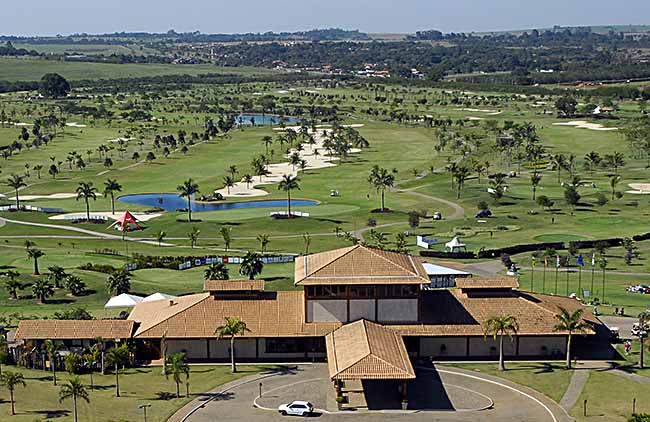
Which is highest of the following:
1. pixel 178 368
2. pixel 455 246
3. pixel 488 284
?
pixel 488 284

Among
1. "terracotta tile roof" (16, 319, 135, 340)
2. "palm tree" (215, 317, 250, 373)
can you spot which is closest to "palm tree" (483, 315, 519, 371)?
"palm tree" (215, 317, 250, 373)

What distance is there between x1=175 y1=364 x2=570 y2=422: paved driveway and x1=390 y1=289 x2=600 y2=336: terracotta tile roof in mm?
3716

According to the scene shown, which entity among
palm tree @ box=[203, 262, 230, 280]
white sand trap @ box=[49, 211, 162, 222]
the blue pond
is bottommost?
the blue pond

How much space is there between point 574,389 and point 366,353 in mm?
14223

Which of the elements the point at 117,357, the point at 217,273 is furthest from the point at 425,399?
the point at 217,273

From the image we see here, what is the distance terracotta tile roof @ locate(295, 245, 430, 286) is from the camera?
7056cm

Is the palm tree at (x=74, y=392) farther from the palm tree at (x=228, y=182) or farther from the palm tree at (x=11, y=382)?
the palm tree at (x=228, y=182)

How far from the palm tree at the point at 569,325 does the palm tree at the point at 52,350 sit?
3565 cm

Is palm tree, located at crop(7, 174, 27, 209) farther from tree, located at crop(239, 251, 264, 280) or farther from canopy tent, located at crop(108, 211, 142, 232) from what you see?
tree, located at crop(239, 251, 264, 280)

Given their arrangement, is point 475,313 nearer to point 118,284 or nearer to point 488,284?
point 488,284

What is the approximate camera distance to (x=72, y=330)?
6969cm

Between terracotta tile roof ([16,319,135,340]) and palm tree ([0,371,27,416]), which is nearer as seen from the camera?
palm tree ([0,371,27,416])

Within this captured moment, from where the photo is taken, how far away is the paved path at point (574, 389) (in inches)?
2398

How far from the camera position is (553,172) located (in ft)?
574
